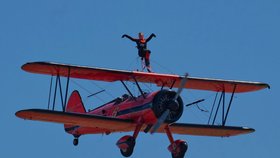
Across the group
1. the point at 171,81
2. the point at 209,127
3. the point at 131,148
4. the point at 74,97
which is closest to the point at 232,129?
the point at 209,127

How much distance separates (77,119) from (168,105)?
2.90 meters

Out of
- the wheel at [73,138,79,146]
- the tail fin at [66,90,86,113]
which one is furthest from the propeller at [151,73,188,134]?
the tail fin at [66,90,86,113]

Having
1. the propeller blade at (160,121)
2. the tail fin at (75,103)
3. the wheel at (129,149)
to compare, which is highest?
the tail fin at (75,103)

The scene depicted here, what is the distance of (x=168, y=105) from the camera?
25562 millimetres

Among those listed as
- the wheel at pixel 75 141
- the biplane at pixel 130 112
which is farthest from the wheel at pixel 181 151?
the wheel at pixel 75 141

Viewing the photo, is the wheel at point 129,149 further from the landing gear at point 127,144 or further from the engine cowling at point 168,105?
the engine cowling at point 168,105

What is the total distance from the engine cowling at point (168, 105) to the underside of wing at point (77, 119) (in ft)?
4.05

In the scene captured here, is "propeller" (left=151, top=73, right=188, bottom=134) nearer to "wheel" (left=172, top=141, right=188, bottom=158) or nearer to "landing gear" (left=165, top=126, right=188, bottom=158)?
"landing gear" (left=165, top=126, right=188, bottom=158)

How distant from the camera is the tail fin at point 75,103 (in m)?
31.3

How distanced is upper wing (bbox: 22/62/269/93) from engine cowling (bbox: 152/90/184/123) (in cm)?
129

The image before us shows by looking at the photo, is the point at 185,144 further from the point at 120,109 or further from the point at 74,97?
the point at 74,97

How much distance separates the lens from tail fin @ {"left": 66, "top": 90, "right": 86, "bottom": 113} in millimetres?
31344

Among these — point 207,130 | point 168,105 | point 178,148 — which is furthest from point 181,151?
point 207,130

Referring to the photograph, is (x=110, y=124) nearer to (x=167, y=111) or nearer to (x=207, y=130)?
(x=167, y=111)
